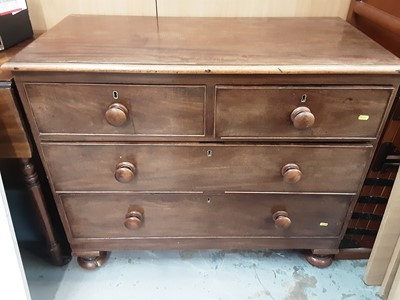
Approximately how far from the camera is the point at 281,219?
1.10 metres

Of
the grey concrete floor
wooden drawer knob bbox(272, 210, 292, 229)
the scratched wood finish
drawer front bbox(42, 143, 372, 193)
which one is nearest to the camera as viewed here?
the scratched wood finish

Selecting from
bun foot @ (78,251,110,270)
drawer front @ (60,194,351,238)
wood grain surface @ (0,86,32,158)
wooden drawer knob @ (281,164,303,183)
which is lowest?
bun foot @ (78,251,110,270)

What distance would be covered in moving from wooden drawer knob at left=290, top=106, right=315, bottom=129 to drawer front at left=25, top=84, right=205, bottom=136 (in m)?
0.24

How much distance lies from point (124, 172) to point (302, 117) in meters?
0.52


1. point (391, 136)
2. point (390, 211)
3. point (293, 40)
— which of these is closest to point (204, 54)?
point (293, 40)

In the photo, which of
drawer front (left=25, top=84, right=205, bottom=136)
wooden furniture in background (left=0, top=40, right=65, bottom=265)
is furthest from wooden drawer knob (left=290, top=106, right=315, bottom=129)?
wooden furniture in background (left=0, top=40, right=65, bottom=265)

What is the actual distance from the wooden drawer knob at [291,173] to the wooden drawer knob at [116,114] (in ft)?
1.59

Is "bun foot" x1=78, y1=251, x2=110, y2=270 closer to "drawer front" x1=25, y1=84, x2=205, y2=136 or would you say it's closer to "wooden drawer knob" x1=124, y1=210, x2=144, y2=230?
"wooden drawer knob" x1=124, y1=210, x2=144, y2=230

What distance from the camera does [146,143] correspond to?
973 millimetres

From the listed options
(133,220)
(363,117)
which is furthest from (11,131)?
(363,117)

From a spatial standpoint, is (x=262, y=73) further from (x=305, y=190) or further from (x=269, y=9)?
(x=269, y=9)

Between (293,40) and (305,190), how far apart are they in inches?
18.1

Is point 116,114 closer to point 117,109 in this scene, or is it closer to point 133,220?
point 117,109

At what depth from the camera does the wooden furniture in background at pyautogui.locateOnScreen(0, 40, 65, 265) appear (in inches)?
34.9
